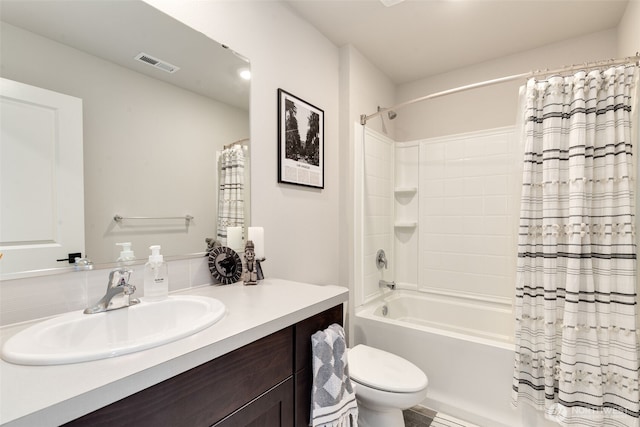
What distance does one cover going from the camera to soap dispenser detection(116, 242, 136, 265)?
1.04 m

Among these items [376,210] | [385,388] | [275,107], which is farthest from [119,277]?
[376,210]

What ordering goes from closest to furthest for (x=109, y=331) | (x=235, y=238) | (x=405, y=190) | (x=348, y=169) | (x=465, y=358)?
(x=109, y=331) < (x=235, y=238) < (x=465, y=358) < (x=348, y=169) < (x=405, y=190)

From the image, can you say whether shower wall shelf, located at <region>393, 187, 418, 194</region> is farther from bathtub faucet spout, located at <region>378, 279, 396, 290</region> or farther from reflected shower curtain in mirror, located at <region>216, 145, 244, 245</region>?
reflected shower curtain in mirror, located at <region>216, 145, 244, 245</region>

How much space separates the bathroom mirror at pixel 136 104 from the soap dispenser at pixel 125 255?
22mm

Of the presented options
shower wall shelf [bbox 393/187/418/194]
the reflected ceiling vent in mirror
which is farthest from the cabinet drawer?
shower wall shelf [bbox 393/187/418/194]

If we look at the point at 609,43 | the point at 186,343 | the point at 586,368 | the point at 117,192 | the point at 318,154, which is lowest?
the point at 586,368

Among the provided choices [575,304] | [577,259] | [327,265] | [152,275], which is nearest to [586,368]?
[575,304]

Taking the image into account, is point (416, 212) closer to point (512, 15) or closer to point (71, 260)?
point (512, 15)

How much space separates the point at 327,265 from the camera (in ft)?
6.95

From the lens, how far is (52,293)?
91 cm

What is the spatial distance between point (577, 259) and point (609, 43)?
1732mm

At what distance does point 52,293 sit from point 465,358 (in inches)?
80.2

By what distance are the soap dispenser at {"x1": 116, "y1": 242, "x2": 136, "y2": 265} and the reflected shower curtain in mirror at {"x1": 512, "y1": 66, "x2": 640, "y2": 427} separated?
74.3 inches

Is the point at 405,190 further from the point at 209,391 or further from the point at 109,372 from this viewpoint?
the point at 109,372
